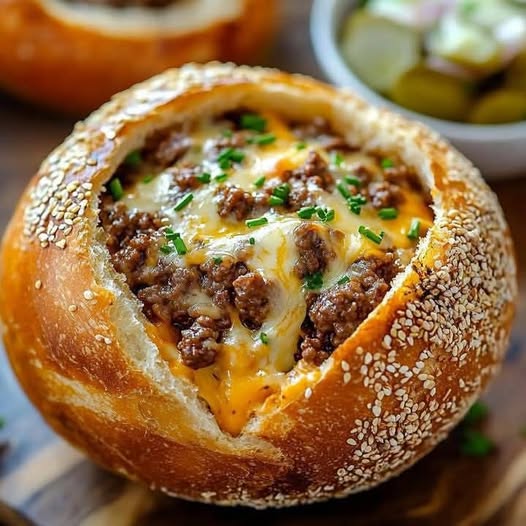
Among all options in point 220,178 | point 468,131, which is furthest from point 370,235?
point 468,131

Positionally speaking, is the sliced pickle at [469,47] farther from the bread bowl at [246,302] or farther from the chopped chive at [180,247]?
the chopped chive at [180,247]

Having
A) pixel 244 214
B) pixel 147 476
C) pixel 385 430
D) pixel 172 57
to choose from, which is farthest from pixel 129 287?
pixel 172 57

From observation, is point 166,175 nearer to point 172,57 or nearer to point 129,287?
point 129,287

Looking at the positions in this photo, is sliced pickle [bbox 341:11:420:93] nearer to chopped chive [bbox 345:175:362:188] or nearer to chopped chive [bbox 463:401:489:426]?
chopped chive [bbox 345:175:362:188]

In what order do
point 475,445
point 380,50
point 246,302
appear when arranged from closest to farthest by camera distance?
point 246,302
point 475,445
point 380,50

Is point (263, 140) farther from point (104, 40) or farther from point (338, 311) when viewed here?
point (104, 40)

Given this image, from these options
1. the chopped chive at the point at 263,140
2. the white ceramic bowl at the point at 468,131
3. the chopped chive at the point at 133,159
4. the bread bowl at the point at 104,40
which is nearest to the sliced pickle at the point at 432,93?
the white ceramic bowl at the point at 468,131
